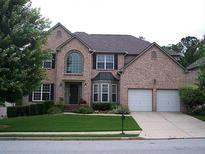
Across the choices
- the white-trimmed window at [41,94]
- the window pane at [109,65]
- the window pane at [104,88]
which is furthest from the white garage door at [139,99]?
the white-trimmed window at [41,94]

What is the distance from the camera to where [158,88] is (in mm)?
34250

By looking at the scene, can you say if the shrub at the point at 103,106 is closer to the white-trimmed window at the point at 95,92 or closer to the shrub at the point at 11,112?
the white-trimmed window at the point at 95,92

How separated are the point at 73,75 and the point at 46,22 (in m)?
13.2

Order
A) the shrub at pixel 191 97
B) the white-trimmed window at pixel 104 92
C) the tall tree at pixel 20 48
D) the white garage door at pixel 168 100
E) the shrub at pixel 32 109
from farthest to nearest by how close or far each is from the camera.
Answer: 1. the white-trimmed window at pixel 104 92
2. the white garage door at pixel 168 100
3. the shrub at pixel 32 109
4. the shrub at pixel 191 97
5. the tall tree at pixel 20 48

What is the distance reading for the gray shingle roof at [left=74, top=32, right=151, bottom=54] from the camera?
3715 cm

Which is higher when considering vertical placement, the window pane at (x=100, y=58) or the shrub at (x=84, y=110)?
the window pane at (x=100, y=58)

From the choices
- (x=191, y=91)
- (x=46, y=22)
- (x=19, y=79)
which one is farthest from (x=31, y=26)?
(x=191, y=91)

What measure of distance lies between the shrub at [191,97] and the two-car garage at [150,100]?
5.67ft

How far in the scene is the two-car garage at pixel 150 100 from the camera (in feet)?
112

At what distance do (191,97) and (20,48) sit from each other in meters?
17.3

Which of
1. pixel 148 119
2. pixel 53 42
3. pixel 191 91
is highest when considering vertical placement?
pixel 53 42

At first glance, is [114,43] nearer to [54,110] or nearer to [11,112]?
[54,110]

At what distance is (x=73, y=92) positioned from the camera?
36812 mm

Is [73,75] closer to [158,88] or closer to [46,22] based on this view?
[158,88]
